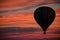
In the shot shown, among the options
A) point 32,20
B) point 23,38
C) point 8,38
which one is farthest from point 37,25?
point 8,38

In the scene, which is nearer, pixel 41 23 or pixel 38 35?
pixel 41 23

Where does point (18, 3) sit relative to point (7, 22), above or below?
above

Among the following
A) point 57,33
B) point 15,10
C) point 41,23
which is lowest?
point 57,33

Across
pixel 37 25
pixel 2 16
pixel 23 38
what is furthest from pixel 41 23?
pixel 2 16

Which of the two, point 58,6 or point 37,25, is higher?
point 58,6

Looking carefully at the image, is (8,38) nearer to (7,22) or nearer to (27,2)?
(7,22)

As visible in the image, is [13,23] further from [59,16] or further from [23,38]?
[59,16]
